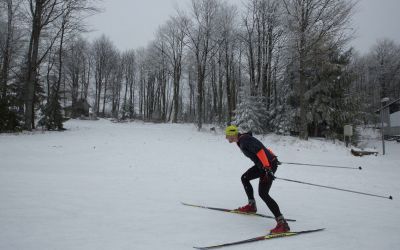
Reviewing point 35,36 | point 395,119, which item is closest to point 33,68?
point 35,36

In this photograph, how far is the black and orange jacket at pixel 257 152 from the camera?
5.56m

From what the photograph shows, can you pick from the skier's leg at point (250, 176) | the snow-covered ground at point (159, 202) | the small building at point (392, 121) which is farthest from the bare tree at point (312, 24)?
the small building at point (392, 121)

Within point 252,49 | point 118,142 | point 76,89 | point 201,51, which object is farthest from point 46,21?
point 76,89

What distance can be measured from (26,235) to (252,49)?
30175mm

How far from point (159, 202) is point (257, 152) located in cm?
300

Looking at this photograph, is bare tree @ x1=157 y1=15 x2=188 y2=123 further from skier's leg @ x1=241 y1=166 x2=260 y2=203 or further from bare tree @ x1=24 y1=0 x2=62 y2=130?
skier's leg @ x1=241 y1=166 x2=260 y2=203

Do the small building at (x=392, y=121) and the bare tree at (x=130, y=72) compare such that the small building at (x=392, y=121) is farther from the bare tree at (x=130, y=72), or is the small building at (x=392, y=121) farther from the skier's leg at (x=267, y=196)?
the bare tree at (x=130, y=72)

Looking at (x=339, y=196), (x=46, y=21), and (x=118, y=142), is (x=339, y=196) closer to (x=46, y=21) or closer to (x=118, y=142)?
(x=118, y=142)

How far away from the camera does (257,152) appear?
18.4 feet

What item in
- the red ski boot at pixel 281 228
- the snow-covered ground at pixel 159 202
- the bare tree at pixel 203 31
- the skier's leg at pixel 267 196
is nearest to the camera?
the snow-covered ground at pixel 159 202

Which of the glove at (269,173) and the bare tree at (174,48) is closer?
the glove at (269,173)

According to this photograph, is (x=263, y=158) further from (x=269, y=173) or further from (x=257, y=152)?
(x=269, y=173)

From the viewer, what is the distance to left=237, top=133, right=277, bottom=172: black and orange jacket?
18.3 feet

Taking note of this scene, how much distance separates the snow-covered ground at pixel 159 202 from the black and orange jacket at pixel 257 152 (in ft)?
4.19
